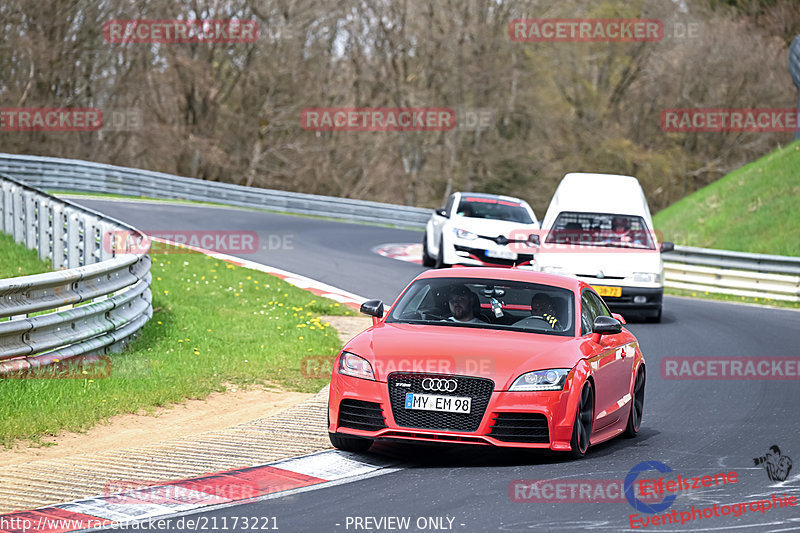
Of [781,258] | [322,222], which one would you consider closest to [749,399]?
[781,258]

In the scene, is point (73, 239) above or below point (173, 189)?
above

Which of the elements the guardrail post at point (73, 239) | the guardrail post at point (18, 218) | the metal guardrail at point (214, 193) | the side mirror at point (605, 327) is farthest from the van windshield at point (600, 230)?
the metal guardrail at point (214, 193)

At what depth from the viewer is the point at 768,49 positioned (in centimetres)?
5016

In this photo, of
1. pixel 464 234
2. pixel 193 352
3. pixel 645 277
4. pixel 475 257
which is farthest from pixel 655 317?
pixel 193 352

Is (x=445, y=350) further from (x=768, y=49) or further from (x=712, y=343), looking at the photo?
(x=768, y=49)

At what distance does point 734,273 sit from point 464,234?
593 cm

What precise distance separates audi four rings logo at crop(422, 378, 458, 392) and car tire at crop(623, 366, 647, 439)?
2.27 metres

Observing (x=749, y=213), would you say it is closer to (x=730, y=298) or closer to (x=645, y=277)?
(x=730, y=298)

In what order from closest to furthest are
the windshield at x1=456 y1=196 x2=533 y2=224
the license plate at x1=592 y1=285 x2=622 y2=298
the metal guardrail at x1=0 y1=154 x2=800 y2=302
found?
1. the license plate at x1=592 y1=285 x2=622 y2=298
2. the windshield at x1=456 y1=196 x2=533 y2=224
3. the metal guardrail at x1=0 y1=154 x2=800 y2=302

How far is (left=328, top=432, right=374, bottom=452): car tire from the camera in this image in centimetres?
829

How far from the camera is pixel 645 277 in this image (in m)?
17.9

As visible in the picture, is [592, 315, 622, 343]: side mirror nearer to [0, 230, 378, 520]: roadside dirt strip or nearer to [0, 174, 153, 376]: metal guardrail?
[0, 230, 378, 520]: roadside dirt strip

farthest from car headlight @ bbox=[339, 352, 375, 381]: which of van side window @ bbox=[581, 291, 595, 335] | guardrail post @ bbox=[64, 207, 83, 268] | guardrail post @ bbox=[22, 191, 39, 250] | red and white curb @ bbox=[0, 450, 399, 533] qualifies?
guardrail post @ bbox=[22, 191, 39, 250]

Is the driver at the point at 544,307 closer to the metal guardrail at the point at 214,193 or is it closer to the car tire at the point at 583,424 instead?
the car tire at the point at 583,424
